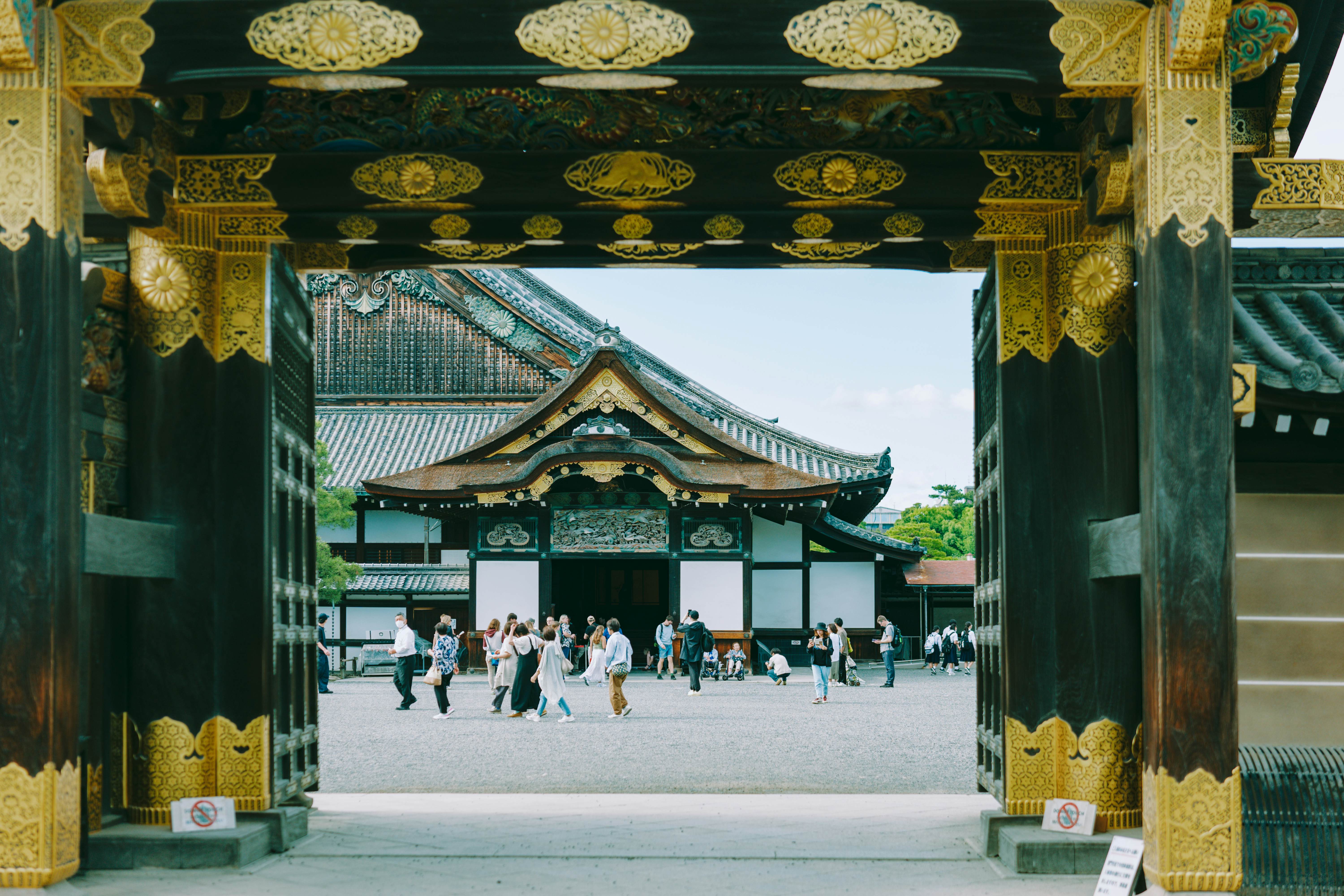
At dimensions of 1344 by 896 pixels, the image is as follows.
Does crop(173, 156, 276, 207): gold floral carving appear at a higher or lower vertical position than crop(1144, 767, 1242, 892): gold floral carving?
higher

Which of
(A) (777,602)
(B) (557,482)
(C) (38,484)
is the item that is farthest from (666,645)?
(C) (38,484)

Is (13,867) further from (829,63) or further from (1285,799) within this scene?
(1285,799)

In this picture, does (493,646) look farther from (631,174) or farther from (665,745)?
(631,174)

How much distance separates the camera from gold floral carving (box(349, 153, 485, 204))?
7078 mm

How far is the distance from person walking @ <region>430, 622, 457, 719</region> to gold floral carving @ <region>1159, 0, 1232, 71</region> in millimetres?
14536

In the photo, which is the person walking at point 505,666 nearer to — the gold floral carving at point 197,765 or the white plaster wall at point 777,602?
the gold floral carving at point 197,765

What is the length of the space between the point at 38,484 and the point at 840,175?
431 cm

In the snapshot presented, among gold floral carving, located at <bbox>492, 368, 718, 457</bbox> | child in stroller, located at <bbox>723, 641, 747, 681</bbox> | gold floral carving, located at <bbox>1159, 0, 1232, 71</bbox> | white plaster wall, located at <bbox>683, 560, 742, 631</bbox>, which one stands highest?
gold floral carving, located at <bbox>492, 368, 718, 457</bbox>

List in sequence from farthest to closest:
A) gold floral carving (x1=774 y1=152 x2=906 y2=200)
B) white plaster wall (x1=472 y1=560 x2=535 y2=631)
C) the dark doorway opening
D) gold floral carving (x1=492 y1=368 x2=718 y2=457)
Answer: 1. the dark doorway opening
2. white plaster wall (x1=472 y1=560 x2=535 y2=631)
3. gold floral carving (x1=492 y1=368 x2=718 y2=457)
4. gold floral carving (x1=774 y1=152 x2=906 y2=200)

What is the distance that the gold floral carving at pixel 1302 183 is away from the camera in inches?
251

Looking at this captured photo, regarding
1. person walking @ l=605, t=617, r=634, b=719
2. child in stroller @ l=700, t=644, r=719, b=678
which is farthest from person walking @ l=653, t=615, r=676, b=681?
person walking @ l=605, t=617, r=634, b=719

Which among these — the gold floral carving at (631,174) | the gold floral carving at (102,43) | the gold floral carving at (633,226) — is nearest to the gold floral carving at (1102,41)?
the gold floral carving at (631,174)

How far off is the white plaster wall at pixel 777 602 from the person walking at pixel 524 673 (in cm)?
1249

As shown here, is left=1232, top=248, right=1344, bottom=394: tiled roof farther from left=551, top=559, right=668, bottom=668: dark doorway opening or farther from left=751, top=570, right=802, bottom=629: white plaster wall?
left=551, top=559, right=668, bottom=668: dark doorway opening
